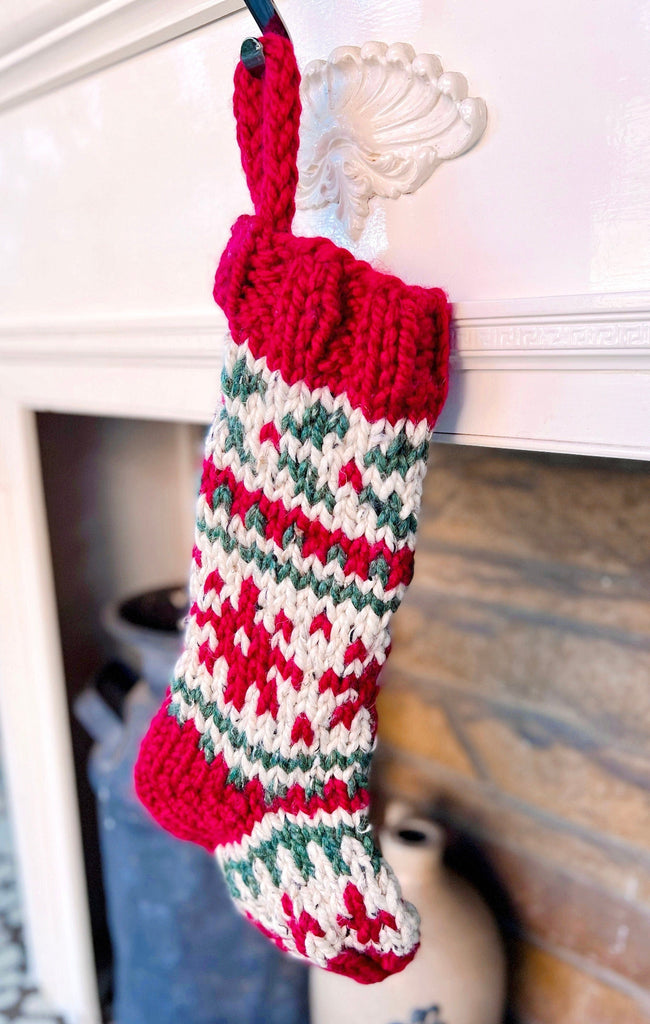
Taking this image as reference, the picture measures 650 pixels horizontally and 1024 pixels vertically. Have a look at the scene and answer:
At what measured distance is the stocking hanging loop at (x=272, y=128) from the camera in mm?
461

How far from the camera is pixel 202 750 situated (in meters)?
0.58

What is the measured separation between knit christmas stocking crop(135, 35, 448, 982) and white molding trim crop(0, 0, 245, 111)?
5.7 inches

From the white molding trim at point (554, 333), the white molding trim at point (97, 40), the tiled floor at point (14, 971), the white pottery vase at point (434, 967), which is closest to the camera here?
the white molding trim at point (554, 333)

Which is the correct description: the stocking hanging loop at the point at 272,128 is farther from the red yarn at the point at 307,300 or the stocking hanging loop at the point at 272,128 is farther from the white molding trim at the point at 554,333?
the white molding trim at the point at 554,333

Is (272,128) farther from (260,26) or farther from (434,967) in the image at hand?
(434,967)

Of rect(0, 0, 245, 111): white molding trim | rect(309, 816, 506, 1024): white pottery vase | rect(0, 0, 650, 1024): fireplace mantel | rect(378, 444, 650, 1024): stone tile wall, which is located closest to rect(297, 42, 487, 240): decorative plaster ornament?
rect(0, 0, 650, 1024): fireplace mantel

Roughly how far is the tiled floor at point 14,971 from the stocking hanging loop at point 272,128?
1.32 meters

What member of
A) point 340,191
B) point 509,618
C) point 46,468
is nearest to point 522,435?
point 340,191

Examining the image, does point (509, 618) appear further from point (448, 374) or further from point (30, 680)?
point (30, 680)

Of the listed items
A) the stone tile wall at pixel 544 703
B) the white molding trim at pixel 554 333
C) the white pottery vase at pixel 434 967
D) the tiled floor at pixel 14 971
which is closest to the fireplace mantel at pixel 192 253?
the white molding trim at pixel 554 333

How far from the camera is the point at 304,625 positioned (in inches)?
20.3

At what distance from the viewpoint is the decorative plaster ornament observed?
1.45 ft

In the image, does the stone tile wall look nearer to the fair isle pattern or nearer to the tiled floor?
the fair isle pattern

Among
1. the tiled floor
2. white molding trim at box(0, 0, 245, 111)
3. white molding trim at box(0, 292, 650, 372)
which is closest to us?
white molding trim at box(0, 292, 650, 372)
